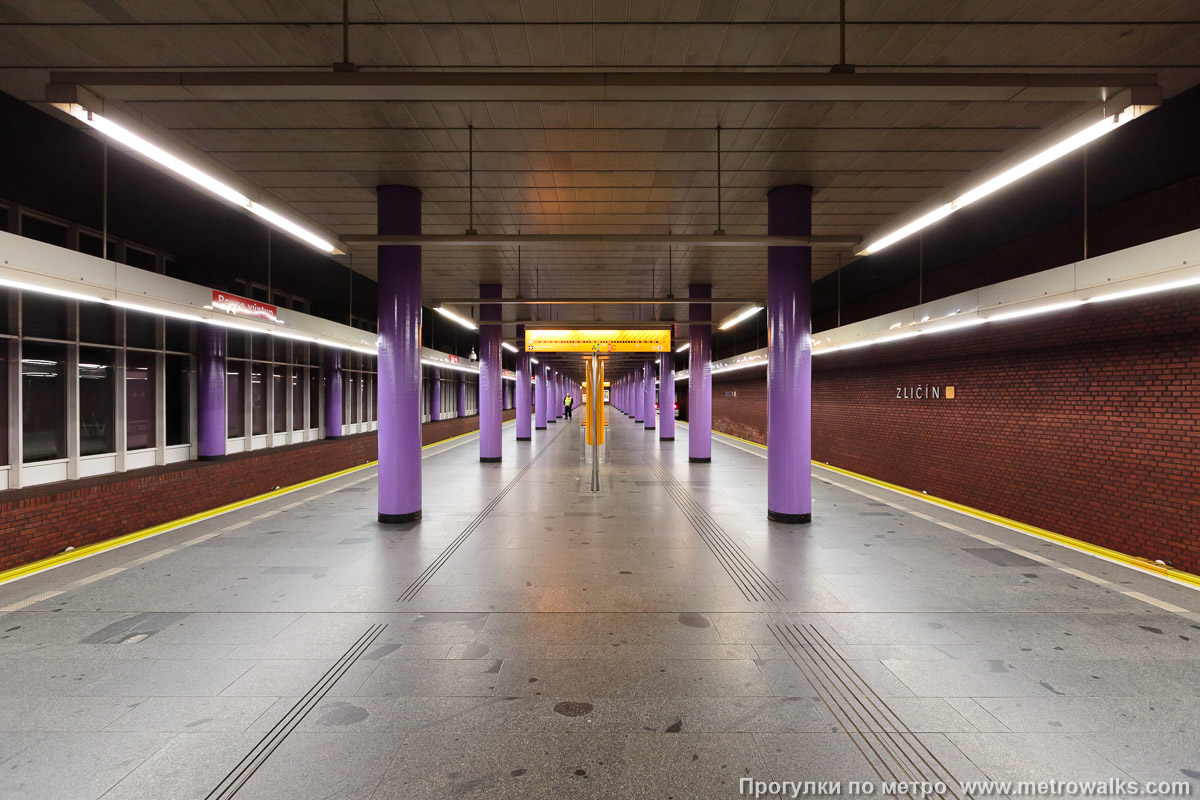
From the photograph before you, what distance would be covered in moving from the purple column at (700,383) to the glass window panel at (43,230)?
12.2 metres

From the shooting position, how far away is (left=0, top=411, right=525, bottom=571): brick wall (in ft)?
16.9

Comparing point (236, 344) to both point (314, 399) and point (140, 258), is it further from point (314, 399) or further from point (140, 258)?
point (314, 399)

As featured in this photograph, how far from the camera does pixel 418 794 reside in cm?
223

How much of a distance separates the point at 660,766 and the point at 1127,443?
6.92 metres

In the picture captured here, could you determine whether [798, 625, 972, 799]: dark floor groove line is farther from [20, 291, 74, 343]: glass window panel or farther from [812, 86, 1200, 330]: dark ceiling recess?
[20, 291, 74, 343]: glass window panel

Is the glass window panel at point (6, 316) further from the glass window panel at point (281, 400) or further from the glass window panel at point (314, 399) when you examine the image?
the glass window panel at point (314, 399)

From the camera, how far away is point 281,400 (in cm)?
1170

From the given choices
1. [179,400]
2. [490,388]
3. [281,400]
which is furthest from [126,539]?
[490,388]

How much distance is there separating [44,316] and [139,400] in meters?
1.91

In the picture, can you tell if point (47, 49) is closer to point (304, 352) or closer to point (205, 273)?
point (205, 273)

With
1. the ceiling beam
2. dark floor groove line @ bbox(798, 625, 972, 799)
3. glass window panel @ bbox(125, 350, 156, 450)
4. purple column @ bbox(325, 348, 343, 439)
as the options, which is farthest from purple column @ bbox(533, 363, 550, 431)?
the ceiling beam

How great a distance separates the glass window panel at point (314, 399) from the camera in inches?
502

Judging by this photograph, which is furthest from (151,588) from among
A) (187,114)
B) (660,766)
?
(660,766)

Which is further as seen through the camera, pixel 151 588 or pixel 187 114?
pixel 187 114
